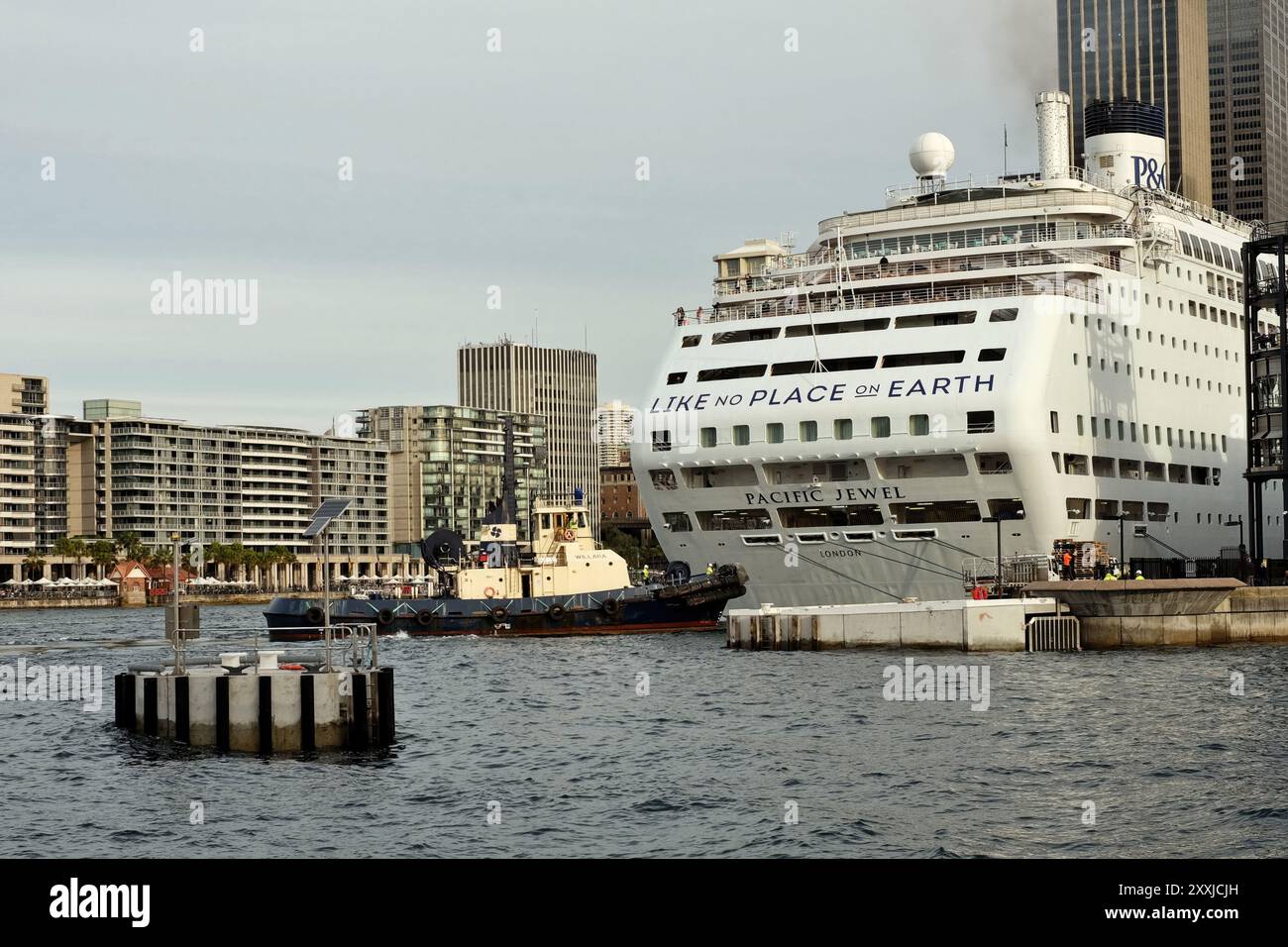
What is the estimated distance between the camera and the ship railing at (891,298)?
56.7 meters

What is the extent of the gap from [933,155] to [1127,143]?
17.2 meters

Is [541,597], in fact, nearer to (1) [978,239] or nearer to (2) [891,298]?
(2) [891,298]

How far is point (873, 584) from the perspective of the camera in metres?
55.2

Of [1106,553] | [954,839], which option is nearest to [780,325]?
[1106,553]

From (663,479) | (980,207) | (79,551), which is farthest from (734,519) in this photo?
(79,551)

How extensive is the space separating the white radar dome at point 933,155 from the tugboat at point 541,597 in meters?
19.4

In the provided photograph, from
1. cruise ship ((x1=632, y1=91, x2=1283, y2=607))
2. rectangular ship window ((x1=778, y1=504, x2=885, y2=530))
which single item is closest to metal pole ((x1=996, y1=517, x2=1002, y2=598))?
cruise ship ((x1=632, y1=91, x2=1283, y2=607))

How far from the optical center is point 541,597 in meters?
67.8

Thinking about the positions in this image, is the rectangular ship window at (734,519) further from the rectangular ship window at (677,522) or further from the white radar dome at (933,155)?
the white radar dome at (933,155)

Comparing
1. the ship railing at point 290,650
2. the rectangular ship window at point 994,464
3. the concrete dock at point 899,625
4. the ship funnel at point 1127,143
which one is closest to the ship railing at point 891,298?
the rectangular ship window at point 994,464

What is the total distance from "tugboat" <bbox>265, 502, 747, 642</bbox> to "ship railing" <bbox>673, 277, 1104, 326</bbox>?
9789 millimetres
